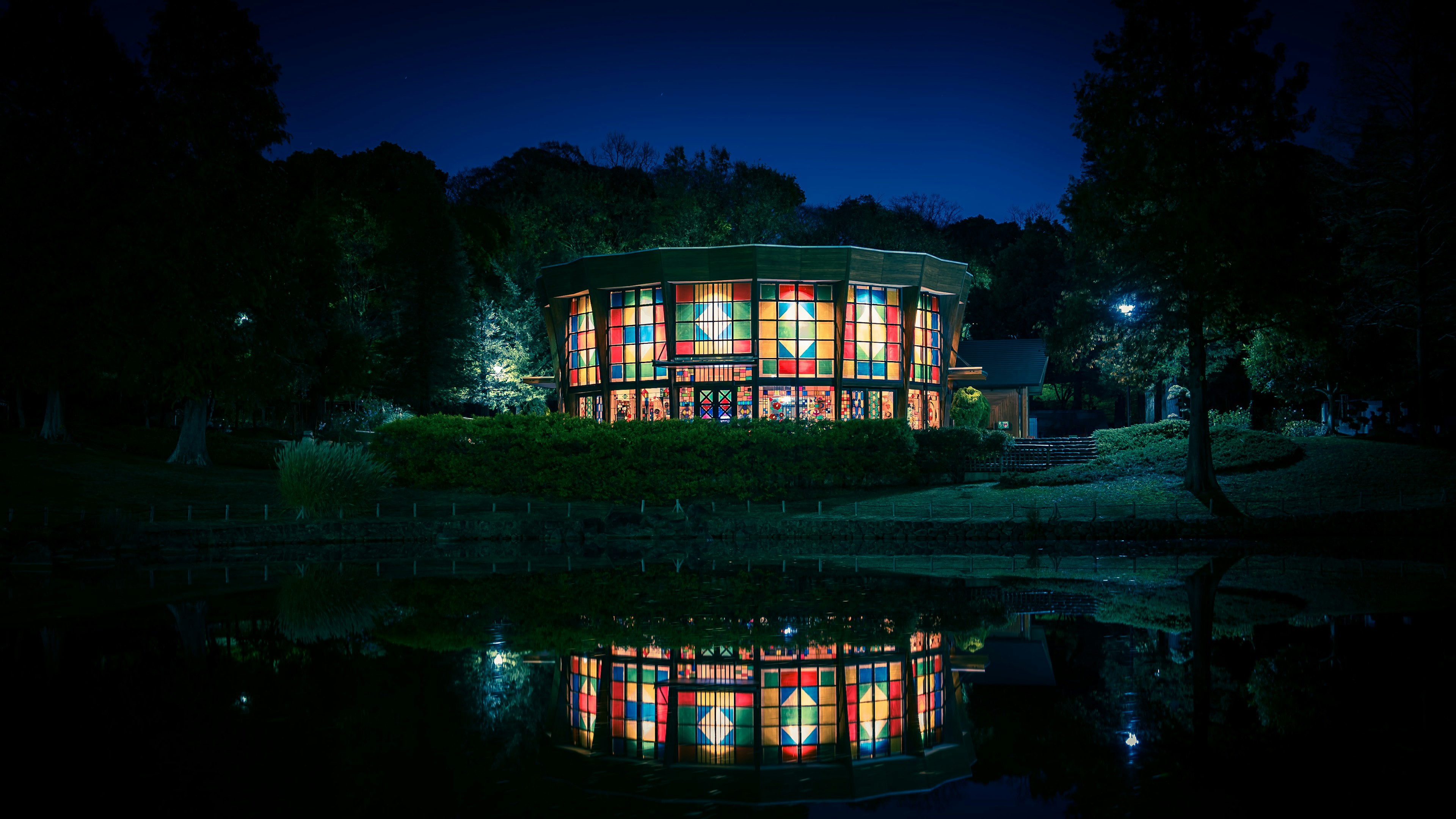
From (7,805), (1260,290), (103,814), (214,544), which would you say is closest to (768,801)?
(103,814)

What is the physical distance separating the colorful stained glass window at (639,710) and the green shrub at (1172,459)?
22768 mm

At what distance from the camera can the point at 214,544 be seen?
24.1 meters

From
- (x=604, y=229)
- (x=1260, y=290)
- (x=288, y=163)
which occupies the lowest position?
(x=1260, y=290)

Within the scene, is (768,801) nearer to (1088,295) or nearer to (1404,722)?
(1404,722)

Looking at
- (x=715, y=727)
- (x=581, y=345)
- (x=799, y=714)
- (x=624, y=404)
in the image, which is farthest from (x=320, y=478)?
(x=799, y=714)

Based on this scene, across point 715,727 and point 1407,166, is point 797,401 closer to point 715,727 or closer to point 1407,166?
point 1407,166

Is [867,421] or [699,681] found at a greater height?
[867,421]

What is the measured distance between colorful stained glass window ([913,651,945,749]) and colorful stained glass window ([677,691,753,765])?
146cm

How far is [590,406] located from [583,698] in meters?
35.9

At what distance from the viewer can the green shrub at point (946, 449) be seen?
34.7 m

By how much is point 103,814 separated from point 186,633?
702 cm

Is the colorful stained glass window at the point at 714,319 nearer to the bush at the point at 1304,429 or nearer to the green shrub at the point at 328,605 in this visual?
the bush at the point at 1304,429

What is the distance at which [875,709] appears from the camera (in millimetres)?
8938

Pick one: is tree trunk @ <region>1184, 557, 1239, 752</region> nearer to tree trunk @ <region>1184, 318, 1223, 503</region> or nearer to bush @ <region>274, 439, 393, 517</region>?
tree trunk @ <region>1184, 318, 1223, 503</region>
